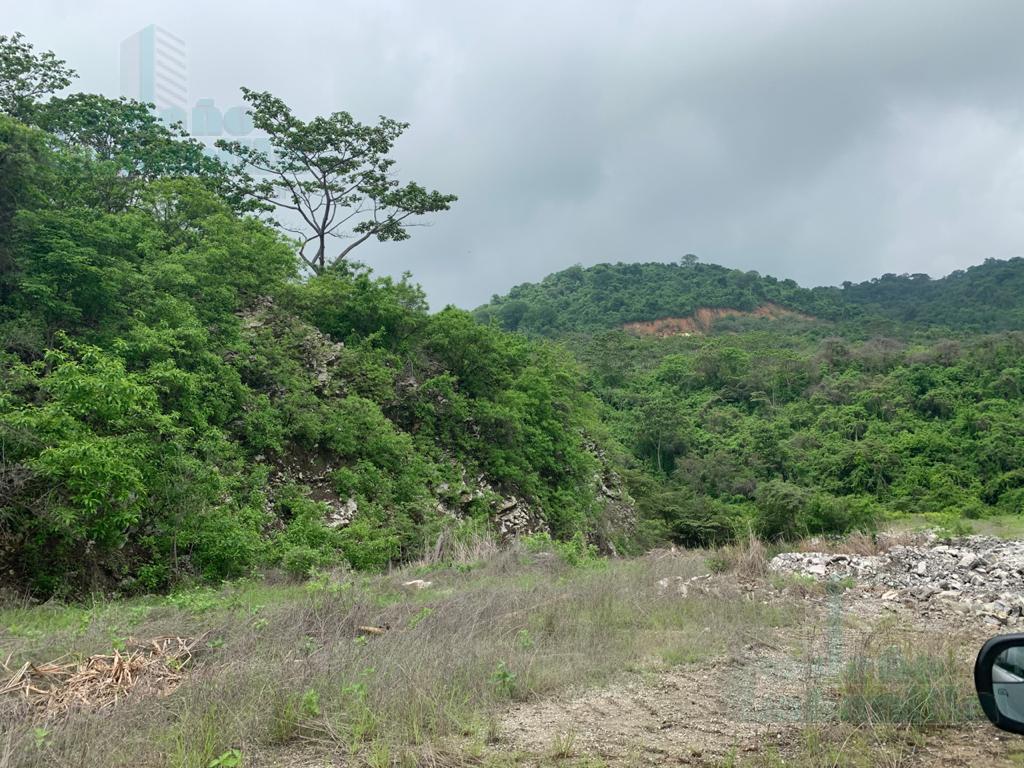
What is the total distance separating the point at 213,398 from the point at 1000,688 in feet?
43.6

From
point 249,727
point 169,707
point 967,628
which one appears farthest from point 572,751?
point 967,628

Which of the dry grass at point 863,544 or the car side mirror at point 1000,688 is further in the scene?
the dry grass at point 863,544

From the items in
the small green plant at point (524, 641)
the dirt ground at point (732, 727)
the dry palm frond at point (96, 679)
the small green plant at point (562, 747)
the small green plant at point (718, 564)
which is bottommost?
the small green plant at point (718, 564)

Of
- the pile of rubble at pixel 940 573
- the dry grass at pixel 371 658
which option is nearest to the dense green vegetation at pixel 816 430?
the pile of rubble at pixel 940 573

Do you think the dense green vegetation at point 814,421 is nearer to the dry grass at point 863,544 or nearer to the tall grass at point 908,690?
the dry grass at point 863,544

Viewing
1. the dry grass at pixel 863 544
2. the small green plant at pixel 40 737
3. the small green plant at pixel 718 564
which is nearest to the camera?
the small green plant at pixel 40 737

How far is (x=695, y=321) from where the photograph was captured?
74812 millimetres

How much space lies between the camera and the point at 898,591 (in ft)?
34.1

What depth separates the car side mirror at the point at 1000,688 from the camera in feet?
7.00

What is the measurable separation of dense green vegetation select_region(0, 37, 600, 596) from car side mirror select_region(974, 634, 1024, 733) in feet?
29.7

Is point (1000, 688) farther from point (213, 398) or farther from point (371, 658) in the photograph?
point (213, 398)

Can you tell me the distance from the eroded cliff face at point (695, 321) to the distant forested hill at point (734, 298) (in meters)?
0.60

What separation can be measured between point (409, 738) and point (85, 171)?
15747 mm

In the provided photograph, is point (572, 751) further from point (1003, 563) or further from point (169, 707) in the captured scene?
point (1003, 563)
